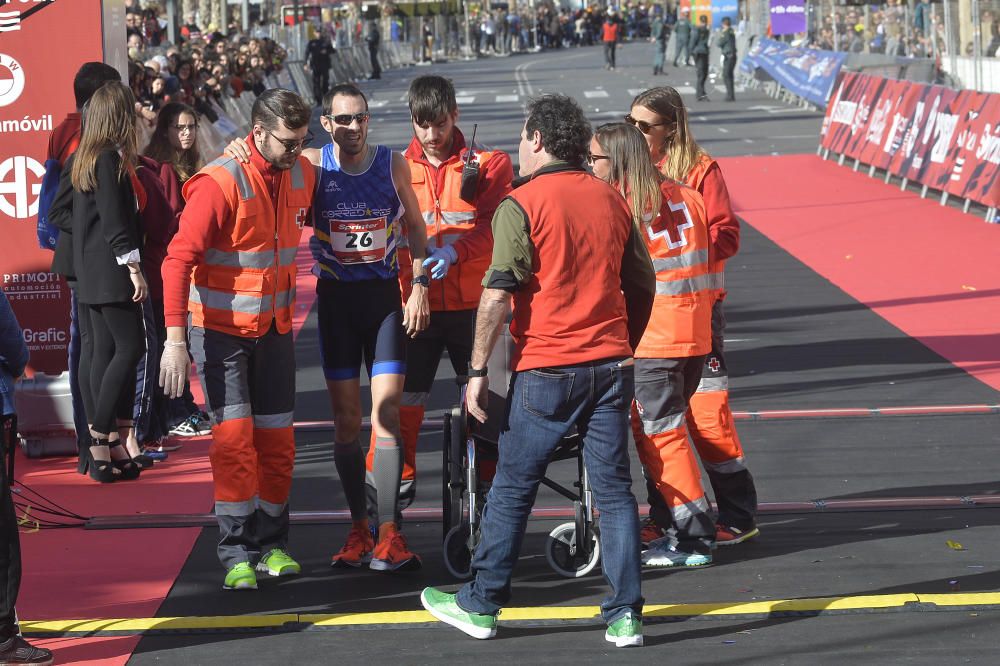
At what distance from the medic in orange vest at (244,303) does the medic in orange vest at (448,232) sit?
570 millimetres

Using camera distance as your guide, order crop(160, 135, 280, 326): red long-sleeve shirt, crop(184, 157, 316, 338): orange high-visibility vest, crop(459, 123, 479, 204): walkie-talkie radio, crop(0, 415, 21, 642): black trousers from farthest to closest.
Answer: crop(459, 123, 479, 204): walkie-talkie radio, crop(184, 157, 316, 338): orange high-visibility vest, crop(160, 135, 280, 326): red long-sleeve shirt, crop(0, 415, 21, 642): black trousers

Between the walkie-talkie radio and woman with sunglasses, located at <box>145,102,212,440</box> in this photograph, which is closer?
the walkie-talkie radio

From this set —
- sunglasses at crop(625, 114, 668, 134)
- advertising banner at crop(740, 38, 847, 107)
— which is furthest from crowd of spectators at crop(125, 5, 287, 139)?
advertising banner at crop(740, 38, 847, 107)

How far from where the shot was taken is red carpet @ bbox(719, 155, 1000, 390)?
37.9 feet

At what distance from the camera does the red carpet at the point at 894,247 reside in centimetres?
1155

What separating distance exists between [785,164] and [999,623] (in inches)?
733

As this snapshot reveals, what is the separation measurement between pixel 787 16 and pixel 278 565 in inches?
1331

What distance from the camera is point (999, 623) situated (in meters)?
5.45

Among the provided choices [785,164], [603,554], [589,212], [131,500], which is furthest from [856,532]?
[785,164]

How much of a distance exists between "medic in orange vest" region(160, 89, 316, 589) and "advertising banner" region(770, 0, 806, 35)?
1306 inches

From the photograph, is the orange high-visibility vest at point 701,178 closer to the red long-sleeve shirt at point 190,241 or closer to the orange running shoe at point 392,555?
the orange running shoe at point 392,555

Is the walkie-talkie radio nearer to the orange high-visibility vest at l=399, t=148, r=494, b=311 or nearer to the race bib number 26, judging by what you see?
the orange high-visibility vest at l=399, t=148, r=494, b=311

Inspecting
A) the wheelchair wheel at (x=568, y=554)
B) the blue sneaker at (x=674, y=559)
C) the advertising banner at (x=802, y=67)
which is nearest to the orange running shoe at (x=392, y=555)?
the wheelchair wheel at (x=568, y=554)

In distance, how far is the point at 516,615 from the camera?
223 inches
